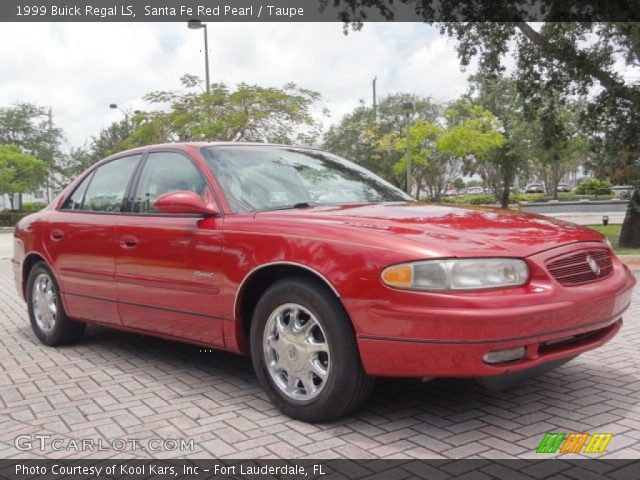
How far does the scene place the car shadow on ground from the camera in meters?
3.78

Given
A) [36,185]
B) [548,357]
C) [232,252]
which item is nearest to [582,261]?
[548,357]

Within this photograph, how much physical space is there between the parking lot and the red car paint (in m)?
0.38

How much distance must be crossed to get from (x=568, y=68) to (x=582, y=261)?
13975 mm

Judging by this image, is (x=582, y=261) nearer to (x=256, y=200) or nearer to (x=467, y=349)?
(x=467, y=349)

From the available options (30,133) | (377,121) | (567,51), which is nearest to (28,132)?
(30,133)

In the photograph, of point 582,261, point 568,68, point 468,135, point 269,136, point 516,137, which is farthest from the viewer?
point 516,137

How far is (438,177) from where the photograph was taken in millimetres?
61094

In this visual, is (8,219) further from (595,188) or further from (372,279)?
(372,279)

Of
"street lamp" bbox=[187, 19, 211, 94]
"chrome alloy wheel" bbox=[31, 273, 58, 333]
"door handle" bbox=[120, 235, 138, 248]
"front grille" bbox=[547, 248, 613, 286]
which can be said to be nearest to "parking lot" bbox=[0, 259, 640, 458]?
"chrome alloy wheel" bbox=[31, 273, 58, 333]

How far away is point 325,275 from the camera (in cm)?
343

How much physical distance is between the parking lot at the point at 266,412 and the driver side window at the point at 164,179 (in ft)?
4.21

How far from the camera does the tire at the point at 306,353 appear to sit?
3.39 metres

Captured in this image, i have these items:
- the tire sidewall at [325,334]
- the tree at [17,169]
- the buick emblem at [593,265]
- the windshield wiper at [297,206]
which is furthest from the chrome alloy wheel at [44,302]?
the tree at [17,169]

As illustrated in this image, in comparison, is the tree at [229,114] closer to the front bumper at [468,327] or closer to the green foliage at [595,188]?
the front bumper at [468,327]
